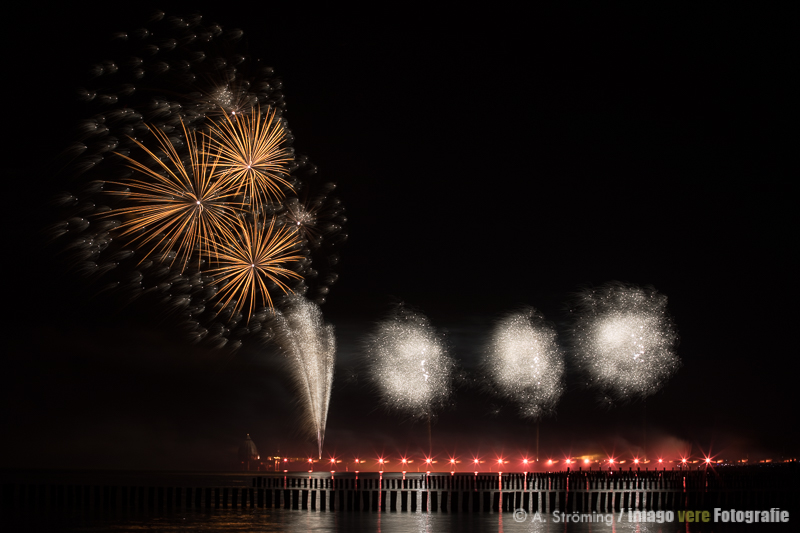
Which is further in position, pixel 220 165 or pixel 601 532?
pixel 601 532

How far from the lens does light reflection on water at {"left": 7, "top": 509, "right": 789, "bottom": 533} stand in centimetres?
2879

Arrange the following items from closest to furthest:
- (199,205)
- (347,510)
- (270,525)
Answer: (199,205) < (270,525) < (347,510)

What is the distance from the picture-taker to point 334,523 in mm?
31641

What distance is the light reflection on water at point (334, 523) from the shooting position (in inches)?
1134

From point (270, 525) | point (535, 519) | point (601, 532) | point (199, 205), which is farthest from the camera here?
point (535, 519)

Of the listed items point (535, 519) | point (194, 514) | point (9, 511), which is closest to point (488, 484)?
point (535, 519)

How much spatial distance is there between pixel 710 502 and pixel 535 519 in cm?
1173

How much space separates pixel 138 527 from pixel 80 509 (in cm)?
1031

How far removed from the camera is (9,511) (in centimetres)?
3559

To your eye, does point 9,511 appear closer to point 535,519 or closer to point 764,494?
point 535,519

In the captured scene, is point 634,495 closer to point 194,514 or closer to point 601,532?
point 601,532

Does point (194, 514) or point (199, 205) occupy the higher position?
point (199, 205)

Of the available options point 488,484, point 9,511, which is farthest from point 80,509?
point 488,484

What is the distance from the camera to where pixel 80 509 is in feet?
121
